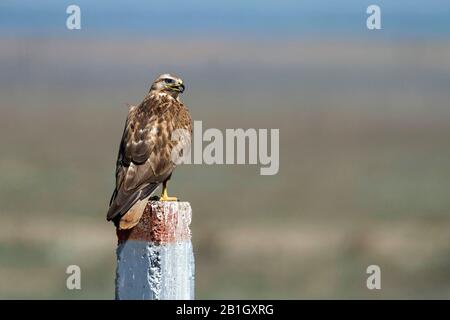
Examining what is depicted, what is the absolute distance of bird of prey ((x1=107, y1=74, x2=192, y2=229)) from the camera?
12.9 meters

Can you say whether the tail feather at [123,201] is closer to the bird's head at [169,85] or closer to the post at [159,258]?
the post at [159,258]

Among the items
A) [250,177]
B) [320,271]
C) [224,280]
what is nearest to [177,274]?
[224,280]

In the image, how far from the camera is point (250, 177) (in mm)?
27594

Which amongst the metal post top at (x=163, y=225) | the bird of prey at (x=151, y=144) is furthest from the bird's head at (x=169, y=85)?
the metal post top at (x=163, y=225)

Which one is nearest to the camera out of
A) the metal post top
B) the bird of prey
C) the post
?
the post

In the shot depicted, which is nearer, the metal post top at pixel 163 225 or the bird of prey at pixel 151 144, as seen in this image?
the metal post top at pixel 163 225

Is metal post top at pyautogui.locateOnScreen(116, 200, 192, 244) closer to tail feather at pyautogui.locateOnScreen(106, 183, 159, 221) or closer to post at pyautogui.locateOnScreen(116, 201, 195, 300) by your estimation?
post at pyautogui.locateOnScreen(116, 201, 195, 300)

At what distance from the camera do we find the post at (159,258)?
445 inches

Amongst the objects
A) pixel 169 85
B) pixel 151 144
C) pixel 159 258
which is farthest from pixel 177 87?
pixel 159 258

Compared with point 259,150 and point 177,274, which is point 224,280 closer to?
point 259,150

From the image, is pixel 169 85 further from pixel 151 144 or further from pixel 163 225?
pixel 163 225

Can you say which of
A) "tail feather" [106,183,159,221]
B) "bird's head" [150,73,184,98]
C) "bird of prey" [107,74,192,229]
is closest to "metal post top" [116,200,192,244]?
"tail feather" [106,183,159,221]

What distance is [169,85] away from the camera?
14836 mm
